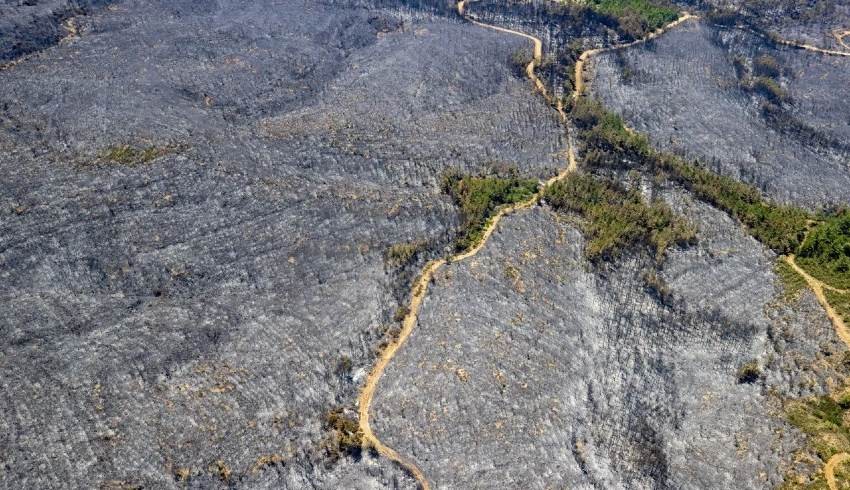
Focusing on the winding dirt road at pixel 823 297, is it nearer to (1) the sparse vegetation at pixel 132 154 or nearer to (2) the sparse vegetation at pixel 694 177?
(2) the sparse vegetation at pixel 694 177

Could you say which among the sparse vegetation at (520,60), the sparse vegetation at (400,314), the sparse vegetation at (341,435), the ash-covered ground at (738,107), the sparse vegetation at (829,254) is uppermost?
the sparse vegetation at (520,60)

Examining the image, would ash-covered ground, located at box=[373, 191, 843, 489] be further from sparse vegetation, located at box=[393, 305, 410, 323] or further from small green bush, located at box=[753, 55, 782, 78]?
small green bush, located at box=[753, 55, 782, 78]

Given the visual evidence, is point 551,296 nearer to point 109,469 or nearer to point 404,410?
point 404,410

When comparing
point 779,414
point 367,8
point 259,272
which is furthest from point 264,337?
point 367,8

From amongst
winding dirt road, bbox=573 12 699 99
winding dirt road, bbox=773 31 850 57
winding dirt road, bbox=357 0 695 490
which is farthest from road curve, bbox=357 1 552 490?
winding dirt road, bbox=773 31 850 57

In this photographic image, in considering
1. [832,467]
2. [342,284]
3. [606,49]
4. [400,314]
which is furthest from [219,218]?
[606,49]

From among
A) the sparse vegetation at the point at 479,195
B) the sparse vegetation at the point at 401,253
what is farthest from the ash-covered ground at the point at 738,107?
the sparse vegetation at the point at 401,253
